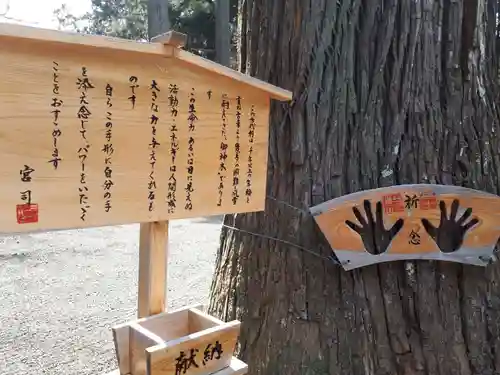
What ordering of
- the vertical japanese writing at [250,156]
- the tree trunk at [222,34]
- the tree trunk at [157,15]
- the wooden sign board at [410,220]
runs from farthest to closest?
1. the tree trunk at [222,34]
2. the tree trunk at [157,15]
3. the wooden sign board at [410,220]
4. the vertical japanese writing at [250,156]

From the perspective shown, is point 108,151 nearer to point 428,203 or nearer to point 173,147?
point 173,147

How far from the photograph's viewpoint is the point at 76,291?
4.40m

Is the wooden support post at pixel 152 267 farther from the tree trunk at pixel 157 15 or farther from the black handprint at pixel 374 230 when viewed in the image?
the tree trunk at pixel 157 15

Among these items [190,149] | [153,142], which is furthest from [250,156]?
[153,142]

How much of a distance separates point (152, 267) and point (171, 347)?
270 millimetres

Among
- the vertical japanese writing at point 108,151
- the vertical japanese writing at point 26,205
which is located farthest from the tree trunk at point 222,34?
the vertical japanese writing at point 26,205

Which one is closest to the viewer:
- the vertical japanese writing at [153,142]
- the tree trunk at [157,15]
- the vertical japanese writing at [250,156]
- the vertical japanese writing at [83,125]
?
the vertical japanese writing at [83,125]

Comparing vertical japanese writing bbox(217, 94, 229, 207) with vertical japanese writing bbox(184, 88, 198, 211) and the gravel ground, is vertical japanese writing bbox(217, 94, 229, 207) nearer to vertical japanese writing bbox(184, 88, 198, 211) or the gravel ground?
vertical japanese writing bbox(184, 88, 198, 211)

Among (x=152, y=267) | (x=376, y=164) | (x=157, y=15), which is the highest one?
(x=157, y=15)

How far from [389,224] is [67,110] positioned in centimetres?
133

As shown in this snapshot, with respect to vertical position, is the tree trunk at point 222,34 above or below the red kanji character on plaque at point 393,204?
above

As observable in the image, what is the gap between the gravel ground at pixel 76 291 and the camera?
10.3 feet

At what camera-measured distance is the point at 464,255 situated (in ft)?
6.40

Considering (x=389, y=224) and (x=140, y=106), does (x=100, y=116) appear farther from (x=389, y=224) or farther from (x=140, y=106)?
(x=389, y=224)
